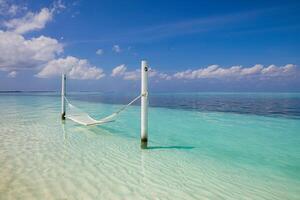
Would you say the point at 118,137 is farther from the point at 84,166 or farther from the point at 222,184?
the point at 222,184

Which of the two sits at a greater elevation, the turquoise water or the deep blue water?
the turquoise water

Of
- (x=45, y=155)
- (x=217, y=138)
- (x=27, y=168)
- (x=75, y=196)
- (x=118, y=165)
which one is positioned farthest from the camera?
(x=217, y=138)

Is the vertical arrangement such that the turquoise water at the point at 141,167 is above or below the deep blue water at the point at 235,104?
above

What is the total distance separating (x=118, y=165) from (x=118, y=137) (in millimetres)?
4232

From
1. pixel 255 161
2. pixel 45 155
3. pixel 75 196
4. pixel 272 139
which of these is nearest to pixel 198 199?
pixel 75 196

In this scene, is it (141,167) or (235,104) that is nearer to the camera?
(141,167)

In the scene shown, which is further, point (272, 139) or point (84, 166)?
point (272, 139)

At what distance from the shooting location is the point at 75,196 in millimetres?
4289

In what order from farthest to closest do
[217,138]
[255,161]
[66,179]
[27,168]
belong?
[217,138] < [255,161] < [27,168] < [66,179]

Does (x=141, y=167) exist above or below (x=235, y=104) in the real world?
above

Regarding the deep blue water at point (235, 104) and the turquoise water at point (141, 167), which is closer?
the turquoise water at point (141, 167)

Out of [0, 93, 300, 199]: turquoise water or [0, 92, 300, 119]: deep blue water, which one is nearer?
[0, 93, 300, 199]: turquoise water

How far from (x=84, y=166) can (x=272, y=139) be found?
29.4ft

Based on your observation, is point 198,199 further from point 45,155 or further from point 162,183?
point 45,155
